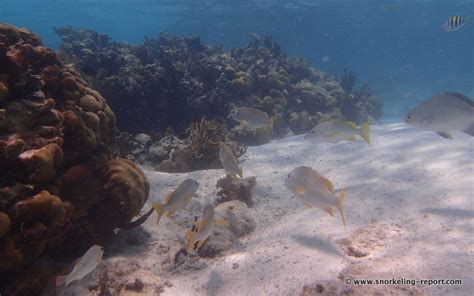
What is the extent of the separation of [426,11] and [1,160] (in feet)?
185

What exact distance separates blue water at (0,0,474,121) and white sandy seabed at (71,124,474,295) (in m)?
23.2

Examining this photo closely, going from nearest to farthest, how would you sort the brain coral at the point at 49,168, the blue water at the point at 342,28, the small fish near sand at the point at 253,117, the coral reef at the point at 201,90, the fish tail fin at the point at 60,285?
the brain coral at the point at 49,168, the fish tail fin at the point at 60,285, the small fish near sand at the point at 253,117, the coral reef at the point at 201,90, the blue water at the point at 342,28

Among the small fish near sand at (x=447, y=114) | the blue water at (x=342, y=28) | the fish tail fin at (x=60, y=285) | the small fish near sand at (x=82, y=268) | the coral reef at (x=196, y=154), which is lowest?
the blue water at (x=342, y=28)

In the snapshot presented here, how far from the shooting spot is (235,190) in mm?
5836

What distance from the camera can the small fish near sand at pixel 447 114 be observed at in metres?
4.23

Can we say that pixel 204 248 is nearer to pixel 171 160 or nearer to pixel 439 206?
pixel 439 206

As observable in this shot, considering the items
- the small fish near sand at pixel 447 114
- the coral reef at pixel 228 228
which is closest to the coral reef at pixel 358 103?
the small fish near sand at pixel 447 114

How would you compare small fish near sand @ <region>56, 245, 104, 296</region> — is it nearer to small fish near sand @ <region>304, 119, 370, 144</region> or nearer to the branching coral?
small fish near sand @ <region>304, 119, 370, 144</region>

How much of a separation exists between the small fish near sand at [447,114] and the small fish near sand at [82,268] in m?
4.34

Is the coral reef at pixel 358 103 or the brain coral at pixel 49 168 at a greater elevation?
the brain coral at pixel 49 168

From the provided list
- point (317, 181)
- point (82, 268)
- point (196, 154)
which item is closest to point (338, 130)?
point (317, 181)

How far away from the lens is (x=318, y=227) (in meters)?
4.45

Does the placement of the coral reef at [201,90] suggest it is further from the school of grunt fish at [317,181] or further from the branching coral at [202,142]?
the school of grunt fish at [317,181]

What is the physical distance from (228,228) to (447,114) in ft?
10.9
